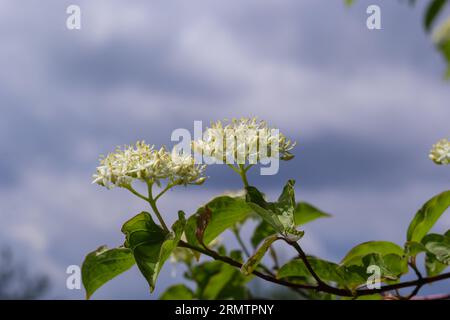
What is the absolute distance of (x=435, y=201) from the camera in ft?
4.97

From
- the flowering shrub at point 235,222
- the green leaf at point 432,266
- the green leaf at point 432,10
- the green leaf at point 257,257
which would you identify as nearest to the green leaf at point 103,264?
the flowering shrub at point 235,222

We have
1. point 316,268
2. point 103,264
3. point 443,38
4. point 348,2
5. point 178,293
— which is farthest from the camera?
point 178,293

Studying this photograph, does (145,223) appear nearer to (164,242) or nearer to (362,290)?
(164,242)

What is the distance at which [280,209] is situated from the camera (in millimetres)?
1314

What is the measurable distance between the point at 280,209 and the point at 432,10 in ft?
2.05

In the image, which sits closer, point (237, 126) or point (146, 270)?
point (146, 270)

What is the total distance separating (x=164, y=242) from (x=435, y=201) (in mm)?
699

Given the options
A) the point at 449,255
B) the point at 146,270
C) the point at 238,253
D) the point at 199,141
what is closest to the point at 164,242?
the point at 146,270

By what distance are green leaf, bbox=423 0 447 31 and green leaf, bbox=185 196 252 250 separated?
712mm

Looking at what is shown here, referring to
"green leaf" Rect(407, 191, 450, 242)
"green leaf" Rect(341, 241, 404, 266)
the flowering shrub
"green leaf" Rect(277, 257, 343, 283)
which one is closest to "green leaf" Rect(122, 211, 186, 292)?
the flowering shrub

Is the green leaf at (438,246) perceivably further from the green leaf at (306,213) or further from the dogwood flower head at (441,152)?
the green leaf at (306,213)

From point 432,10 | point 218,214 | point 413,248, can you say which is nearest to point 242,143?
point 218,214

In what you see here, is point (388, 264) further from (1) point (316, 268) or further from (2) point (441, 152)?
(2) point (441, 152)
